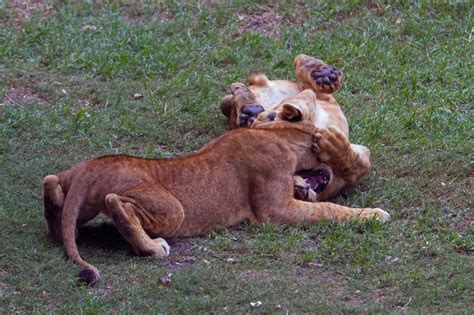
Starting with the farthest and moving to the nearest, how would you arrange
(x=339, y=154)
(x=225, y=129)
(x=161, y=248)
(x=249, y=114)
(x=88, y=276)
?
(x=225, y=129)
(x=249, y=114)
(x=339, y=154)
(x=161, y=248)
(x=88, y=276)

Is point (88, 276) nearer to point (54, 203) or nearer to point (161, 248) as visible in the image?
point (161, 248)

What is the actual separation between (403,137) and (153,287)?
10.0 ft

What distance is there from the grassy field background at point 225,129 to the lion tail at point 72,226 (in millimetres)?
70

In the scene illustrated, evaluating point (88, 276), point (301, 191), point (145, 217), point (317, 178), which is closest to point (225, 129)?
point (317, 178)

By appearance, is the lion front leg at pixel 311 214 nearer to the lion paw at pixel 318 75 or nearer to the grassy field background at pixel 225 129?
the grassy field background at pixel 225 129

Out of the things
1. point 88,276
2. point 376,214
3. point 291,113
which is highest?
point 291,113

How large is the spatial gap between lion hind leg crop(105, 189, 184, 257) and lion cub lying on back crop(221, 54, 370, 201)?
906 mm

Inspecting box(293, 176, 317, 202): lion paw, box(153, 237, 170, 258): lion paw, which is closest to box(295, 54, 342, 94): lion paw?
box(293, 176, 317, 202): lion paw

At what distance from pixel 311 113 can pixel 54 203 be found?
1905mm

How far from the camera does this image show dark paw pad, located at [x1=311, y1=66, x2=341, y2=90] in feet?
27.2

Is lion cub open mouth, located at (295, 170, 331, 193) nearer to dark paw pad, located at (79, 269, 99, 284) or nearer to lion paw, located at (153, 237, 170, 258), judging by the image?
lion paw, located at (153, 237, 170, 258)

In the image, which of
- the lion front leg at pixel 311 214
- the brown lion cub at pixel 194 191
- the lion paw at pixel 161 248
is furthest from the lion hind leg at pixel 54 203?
the lion front leg at pixel 311 214

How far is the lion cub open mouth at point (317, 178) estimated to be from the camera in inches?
293

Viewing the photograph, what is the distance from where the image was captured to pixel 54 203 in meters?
6.80
